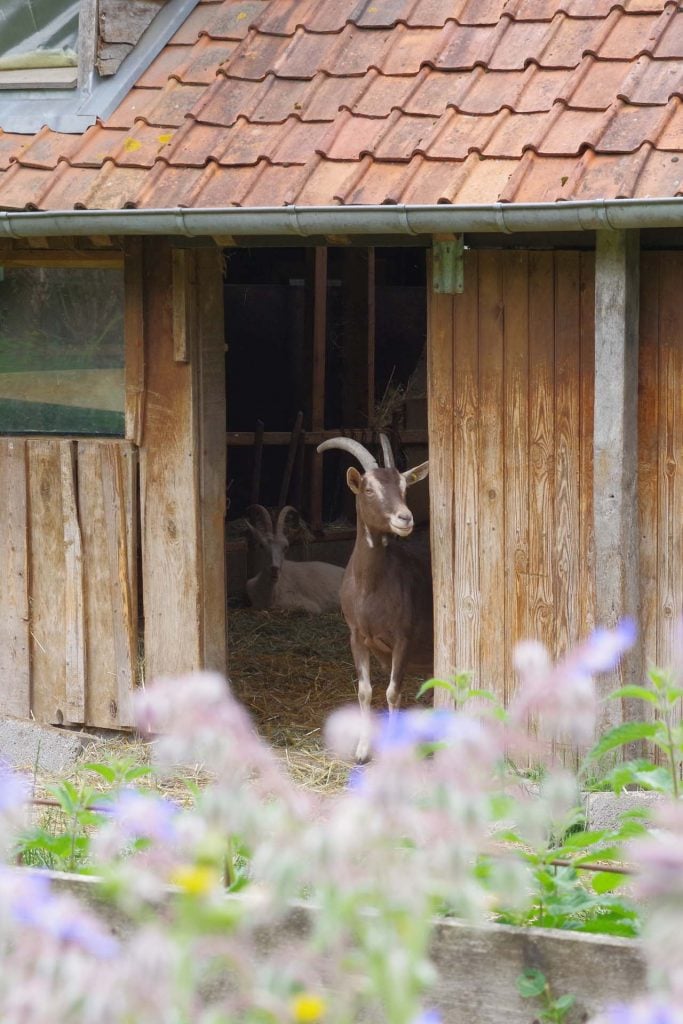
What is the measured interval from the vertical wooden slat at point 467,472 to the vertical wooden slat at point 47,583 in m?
2.19

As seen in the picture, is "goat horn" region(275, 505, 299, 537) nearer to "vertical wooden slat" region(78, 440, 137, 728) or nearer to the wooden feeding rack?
the wooden feeding rack

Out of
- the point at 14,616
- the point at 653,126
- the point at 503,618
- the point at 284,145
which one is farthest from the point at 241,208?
the point at 14,616

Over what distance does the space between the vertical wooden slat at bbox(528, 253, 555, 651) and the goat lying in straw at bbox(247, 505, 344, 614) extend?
203 inches

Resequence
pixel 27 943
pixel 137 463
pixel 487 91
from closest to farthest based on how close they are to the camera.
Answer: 1. pixel 27 943
2. pixel 487 91
3. pixel 137 463

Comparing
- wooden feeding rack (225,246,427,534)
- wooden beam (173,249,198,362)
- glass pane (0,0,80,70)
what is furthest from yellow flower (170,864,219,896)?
wooden feeding rack (225,246,427,534)

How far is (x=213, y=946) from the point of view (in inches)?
78.6

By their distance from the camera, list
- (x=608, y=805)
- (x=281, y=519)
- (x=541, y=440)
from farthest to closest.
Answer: (x=281, y=519) → (x=541, y=440) → (x=608, y=805)

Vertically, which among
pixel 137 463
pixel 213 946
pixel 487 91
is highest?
pixel 487 91

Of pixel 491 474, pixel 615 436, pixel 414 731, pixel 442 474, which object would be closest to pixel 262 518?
pixel 442 474

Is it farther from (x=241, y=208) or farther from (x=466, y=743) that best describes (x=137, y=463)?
(x=466, y=743)

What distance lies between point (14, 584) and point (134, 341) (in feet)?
4.95

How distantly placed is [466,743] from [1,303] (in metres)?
6.44

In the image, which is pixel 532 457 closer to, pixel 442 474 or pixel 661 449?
pixel 442 474

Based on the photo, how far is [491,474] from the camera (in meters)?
6.85
